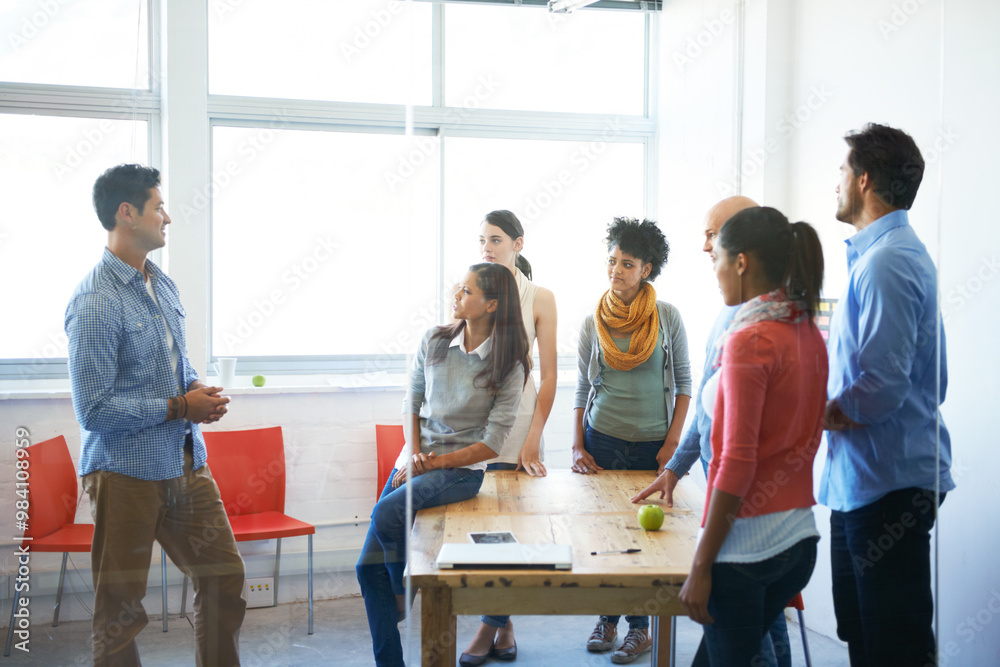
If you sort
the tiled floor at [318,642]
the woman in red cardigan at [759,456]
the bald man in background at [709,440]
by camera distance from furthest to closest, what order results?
1. the tiled floor at [318,642]
2. the bald man in background at [709,440]
3. the woman in red cardigan at [759,456]

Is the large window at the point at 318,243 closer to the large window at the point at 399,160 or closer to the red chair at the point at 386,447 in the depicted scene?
the large window at the point at 399,160

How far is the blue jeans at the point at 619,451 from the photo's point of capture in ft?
8.04

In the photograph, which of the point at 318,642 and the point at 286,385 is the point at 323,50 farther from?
the point at 318,642

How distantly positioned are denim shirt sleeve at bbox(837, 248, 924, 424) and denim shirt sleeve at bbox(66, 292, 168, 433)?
1717mm

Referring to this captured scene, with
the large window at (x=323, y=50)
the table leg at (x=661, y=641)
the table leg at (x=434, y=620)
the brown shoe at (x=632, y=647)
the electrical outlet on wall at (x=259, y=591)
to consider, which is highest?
the large window at (x=323, y=50)

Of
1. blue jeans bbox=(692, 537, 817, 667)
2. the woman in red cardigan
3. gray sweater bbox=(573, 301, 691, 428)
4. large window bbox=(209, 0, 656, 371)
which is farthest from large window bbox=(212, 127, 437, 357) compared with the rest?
blue jeans bbox=(692, 537, 817, 667)

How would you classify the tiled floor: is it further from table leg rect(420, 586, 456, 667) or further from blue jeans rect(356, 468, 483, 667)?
table leg rect(420, 586, 456, 667)

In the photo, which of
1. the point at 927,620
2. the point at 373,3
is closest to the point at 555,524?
the point at 927,620

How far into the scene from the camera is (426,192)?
220 centimetres

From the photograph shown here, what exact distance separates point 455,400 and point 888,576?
3.82 ft

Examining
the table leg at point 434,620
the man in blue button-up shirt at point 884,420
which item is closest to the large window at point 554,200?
the man in blue button-up shirt at point 884,420

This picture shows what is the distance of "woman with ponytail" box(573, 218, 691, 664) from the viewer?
7.75ft

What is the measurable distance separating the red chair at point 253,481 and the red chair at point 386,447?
0.25 meters

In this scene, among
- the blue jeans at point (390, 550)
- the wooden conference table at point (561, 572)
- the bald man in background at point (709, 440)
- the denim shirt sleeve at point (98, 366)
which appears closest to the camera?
the wooden conference table at point (561, 572)
